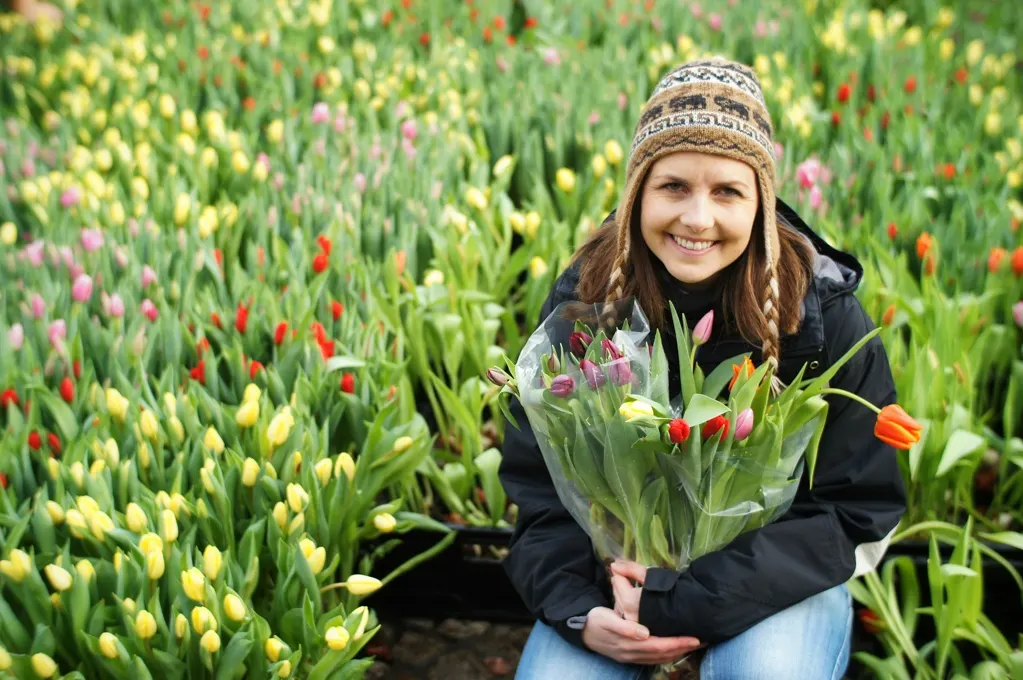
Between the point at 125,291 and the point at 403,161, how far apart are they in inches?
38.3

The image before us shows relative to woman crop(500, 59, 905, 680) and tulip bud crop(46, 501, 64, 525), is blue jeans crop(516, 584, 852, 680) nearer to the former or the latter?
woman crop(500, 59, 905, 680)

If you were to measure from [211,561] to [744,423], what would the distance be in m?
0.81

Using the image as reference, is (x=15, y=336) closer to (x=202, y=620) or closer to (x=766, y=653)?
(x=202, y=620)

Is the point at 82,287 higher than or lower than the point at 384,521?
higher

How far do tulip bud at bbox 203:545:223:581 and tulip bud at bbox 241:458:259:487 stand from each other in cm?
21

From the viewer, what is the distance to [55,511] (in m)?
1.70

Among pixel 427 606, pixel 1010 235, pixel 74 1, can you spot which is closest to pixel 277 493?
pixel 427 606

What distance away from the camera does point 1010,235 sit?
2.53 meters

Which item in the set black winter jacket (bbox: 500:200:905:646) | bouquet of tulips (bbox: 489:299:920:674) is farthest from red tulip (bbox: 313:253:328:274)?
bouquet of tulips (bbox: 489:299:920:674)

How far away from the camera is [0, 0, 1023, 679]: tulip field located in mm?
1663

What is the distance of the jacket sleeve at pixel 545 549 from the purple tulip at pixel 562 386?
1.06ft

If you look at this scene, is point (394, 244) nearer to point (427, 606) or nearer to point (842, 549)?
point (427, 606)

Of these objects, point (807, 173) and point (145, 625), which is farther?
point (807, 173)

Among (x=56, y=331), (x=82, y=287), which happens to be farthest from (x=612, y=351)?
(x=82, y=287)
